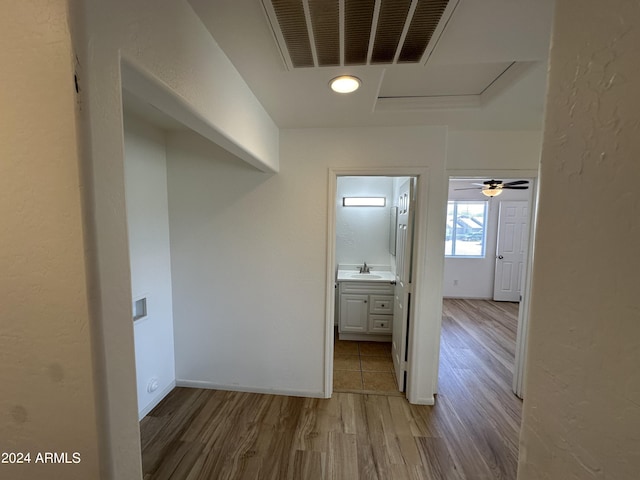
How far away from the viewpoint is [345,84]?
1.39 m

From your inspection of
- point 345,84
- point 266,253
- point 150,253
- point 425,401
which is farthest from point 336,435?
point 345,84

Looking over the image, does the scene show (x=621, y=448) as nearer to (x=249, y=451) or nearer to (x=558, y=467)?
(x=558, y=467)

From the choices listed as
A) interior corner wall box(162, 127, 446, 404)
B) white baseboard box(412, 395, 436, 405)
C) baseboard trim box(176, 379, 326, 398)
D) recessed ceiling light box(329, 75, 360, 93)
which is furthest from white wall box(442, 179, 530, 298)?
recessed ceiling light box(329, 75, 360, 93)

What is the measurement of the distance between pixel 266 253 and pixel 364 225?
194 centimetres

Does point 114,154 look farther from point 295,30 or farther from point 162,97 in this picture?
point 295,30

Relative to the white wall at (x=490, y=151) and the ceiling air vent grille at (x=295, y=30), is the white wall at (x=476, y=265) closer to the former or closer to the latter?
the white wall at (x=490, y=151)

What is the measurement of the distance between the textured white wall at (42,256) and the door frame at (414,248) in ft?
5.78

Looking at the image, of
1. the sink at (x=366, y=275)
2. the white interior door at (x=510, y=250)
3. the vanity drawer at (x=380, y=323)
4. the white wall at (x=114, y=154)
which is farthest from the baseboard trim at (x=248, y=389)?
the white interior door at (x=510, y=250)

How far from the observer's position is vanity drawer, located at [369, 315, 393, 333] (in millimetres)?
3363

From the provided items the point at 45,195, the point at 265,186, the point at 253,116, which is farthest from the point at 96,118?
the point at 265,186

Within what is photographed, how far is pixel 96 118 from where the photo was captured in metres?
0.52

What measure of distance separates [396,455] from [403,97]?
2.49m

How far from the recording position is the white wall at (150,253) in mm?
1929

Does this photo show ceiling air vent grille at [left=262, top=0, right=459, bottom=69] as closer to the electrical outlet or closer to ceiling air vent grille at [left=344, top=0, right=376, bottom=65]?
ceiling air vent grille at [left=344, top=0, right=376, bottom=65]
